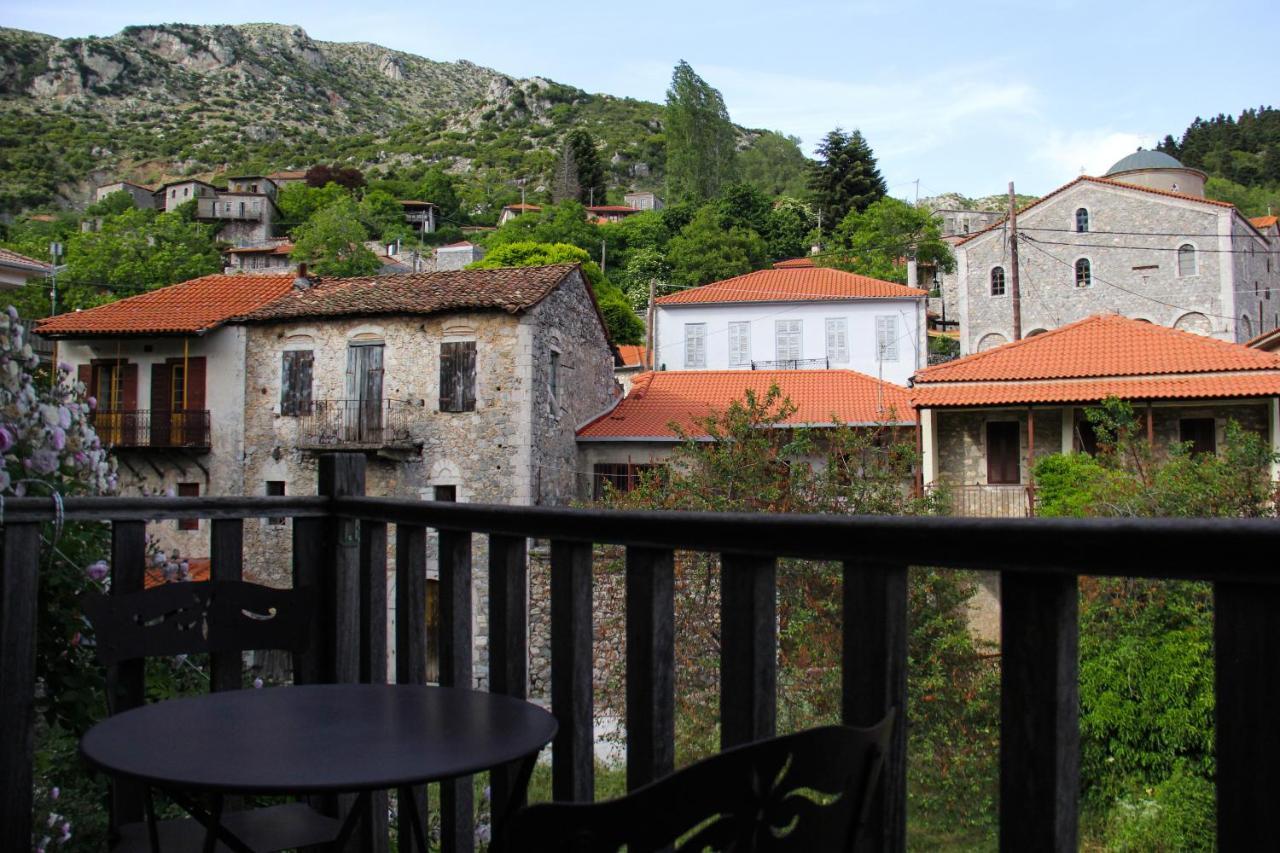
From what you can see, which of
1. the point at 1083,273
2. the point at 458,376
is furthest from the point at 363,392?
the point at 1083,273

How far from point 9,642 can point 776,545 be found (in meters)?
1.76

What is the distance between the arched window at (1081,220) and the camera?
1444 inches

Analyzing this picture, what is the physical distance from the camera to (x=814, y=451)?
66.2 ft

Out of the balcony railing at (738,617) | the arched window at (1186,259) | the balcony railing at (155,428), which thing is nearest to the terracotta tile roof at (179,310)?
the balcony railing at (155,428)

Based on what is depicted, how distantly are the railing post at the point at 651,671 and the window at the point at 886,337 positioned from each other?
30.7 metres

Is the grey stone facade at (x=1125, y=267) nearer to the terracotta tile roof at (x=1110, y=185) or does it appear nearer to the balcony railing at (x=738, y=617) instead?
the terracotta tile roof at (x=1110, y=185)

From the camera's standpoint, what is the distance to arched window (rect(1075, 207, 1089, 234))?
36688 millimetres

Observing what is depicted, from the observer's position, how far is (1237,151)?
73.6 m

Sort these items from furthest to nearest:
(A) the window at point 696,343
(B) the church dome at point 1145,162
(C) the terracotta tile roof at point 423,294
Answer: (B) the church dome at point 1145,162 → (A) the window at point 696,343 → (C) the terracotta tile roof at point 423,294

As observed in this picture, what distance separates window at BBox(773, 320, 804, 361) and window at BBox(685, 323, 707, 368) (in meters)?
2.40

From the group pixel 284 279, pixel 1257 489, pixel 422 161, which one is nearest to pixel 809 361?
pixel 284 279

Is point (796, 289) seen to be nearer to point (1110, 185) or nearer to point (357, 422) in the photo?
point (1110, 185)

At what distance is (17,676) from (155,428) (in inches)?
857

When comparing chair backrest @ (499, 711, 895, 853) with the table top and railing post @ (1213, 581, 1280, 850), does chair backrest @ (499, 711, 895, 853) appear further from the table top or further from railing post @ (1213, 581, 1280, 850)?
the table top
